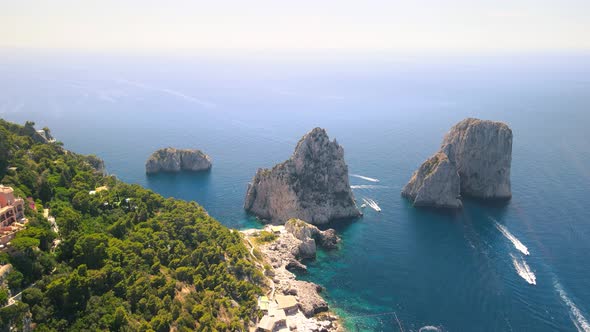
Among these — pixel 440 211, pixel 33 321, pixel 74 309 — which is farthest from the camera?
pixel 440 211

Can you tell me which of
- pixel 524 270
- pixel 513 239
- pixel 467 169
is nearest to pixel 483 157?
pixel 467 169

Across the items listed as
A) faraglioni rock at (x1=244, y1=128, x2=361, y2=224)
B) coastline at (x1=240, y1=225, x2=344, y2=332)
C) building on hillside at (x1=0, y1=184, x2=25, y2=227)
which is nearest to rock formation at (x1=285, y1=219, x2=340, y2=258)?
coastline at (x1=240, y1=225, x2=344, y2=332)

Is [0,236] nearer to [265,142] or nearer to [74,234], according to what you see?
[74,234]

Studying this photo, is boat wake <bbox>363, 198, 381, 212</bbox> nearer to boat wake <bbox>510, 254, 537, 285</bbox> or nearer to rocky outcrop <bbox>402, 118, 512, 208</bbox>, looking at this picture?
rocky outcrop <bbox>402, 118, 512, 208</bbox>

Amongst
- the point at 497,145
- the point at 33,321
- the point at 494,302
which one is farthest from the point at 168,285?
the point at 497,145

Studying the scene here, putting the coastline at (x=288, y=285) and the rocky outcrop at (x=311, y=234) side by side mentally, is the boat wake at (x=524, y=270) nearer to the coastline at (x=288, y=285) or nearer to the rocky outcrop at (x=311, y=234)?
the rocky outcrop at (x=311, y=234)

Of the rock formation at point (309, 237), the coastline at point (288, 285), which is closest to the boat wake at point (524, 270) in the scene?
the rock formation at point (309, 237)

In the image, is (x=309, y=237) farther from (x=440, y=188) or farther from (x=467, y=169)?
(x=467, y=169)

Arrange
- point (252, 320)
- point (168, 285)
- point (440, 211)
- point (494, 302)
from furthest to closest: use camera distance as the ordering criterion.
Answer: point (440, 211)
point (494, 302)
point (252, 320)
point (168, 285)
